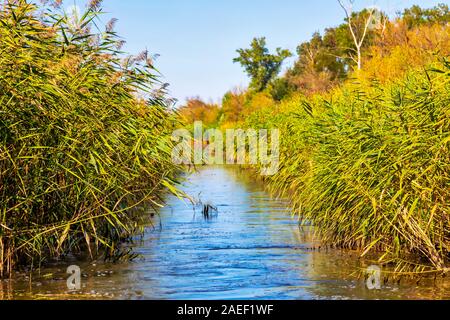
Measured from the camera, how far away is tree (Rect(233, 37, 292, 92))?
59.1 meters

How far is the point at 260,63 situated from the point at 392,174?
168ft

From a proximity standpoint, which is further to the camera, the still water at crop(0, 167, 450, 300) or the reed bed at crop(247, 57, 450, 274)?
the reed bed at crop(247, 57, 450, 274)

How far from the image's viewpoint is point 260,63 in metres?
60.4

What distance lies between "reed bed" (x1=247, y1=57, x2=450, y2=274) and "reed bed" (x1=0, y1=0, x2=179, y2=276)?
2.46m

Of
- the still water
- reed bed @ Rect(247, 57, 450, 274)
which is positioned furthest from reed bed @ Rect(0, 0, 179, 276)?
reed bed @ Rect(247, 57, 450, 274)

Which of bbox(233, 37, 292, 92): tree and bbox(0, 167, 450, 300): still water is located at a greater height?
bbox(233, 37, 292, 92): tree

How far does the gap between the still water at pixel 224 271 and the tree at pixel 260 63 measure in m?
44.1

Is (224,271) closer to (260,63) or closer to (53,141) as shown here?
(53,141)

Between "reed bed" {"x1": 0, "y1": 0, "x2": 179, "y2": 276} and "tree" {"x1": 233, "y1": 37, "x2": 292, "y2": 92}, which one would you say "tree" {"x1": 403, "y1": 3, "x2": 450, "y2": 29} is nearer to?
"tree" {"x1": 233, "y1": 37, "x2": 292, "y2": 92}

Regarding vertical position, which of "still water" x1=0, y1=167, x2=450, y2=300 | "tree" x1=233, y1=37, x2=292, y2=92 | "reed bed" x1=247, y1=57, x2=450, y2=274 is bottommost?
"still water" x1=0, y1=167, x2=450, y2=300

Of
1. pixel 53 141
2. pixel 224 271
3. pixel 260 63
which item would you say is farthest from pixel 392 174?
pixel 260 63

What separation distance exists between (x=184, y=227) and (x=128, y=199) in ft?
11.9

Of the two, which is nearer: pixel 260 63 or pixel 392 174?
pixel 392 174
